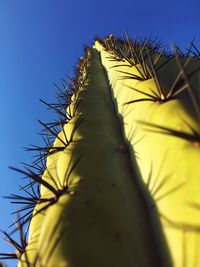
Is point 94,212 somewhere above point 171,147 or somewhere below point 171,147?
below

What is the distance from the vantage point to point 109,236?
2.24 metres

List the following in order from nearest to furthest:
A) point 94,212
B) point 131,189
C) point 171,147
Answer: point 171,147
point 94,212
point 131,189

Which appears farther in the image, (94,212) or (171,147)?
(94,212)

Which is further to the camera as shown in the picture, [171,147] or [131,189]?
[131,189]

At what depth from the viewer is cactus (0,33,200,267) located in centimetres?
207

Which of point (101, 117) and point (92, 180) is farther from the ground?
point (101, 117)

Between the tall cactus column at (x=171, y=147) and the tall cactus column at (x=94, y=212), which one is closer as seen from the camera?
the tall cactus column at (x=171, y=147)

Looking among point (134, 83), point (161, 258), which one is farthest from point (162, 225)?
point (134, 83)

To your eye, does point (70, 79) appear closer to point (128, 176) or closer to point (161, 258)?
point (128, 176)

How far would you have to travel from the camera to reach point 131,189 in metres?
2.60

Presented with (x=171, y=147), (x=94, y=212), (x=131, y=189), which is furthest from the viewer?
(x=131, y=189)

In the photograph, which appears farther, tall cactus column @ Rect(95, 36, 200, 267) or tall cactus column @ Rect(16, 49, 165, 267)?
tall cactus column @ Rect(16, 49, 165, 267)

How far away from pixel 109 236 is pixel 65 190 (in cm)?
43

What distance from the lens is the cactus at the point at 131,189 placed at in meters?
2.07
